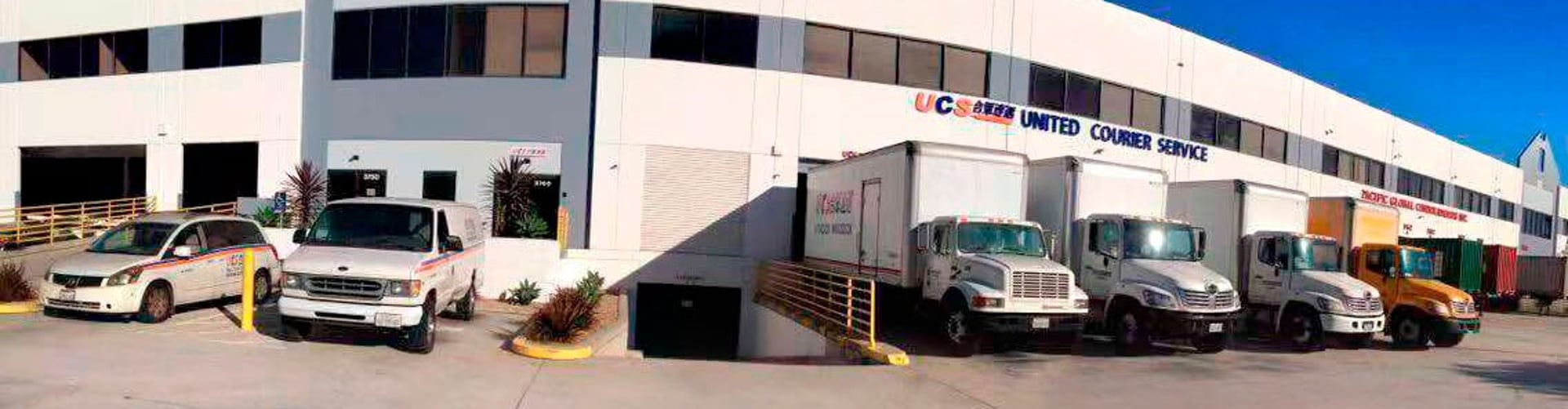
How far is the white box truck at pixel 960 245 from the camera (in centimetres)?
1312

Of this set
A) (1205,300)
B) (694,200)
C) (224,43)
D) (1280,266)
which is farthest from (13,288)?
(1280,266)

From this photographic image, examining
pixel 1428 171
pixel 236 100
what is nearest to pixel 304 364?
pixel 236 100

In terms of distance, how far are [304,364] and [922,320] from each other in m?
8.87

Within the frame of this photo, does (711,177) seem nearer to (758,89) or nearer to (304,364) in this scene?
(758,89)

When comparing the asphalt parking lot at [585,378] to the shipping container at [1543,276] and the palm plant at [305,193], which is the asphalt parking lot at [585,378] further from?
the shipping container at [1543,276]

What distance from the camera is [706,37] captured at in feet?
74.0

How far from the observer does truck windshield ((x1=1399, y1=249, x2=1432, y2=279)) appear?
59.6 ft

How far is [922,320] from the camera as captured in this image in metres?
14.7

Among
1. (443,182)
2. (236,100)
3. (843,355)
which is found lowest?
(843,355)

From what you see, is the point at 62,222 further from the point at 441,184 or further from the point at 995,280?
the point at 995,280

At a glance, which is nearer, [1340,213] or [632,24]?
[1340,213]

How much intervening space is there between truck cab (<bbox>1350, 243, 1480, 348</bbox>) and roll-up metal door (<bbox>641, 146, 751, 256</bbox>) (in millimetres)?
13749

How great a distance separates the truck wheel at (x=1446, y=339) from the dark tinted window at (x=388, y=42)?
23.7 metres

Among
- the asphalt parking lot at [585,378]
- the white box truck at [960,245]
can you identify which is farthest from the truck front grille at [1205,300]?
the white box truck at [960,245]
